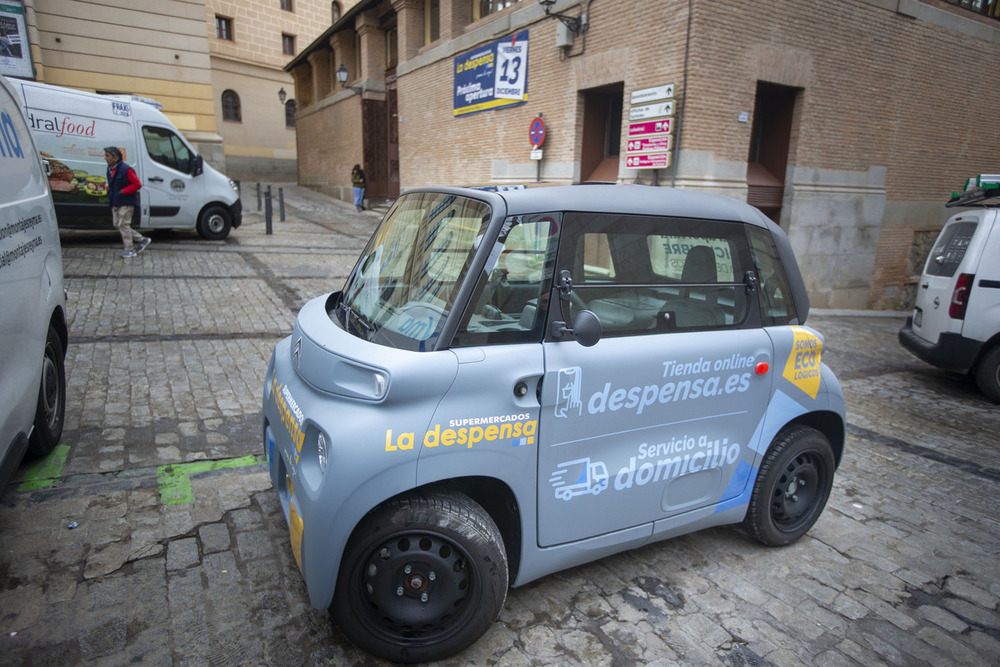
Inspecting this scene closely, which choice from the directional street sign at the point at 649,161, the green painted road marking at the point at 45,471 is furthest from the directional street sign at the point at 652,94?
the green painted road marking at the point at 45,471

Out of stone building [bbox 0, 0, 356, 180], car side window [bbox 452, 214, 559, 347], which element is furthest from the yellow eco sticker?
stone building [bbox 0, 0, 356, 180]

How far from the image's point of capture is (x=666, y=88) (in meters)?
10.3

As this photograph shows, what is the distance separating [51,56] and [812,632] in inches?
989

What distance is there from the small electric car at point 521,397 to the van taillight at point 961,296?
464cm

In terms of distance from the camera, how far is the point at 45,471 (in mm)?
3635

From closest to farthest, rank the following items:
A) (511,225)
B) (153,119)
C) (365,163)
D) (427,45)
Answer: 1. (511,225)
2. (153,119)
3. (427,45)
4. (365,163)

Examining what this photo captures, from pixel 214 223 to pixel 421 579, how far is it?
1305 cm

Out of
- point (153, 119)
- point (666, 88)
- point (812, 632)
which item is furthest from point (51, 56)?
point (812, 632)

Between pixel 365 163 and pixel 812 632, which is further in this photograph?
pixel 365 163

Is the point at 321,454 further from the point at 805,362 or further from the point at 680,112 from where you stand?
the point at 680,112

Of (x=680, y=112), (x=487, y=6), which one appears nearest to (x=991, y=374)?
(x=680, y=112)

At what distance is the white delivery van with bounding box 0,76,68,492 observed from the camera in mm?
2842

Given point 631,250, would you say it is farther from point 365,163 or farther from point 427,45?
point 365,163

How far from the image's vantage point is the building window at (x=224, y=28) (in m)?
35.0
